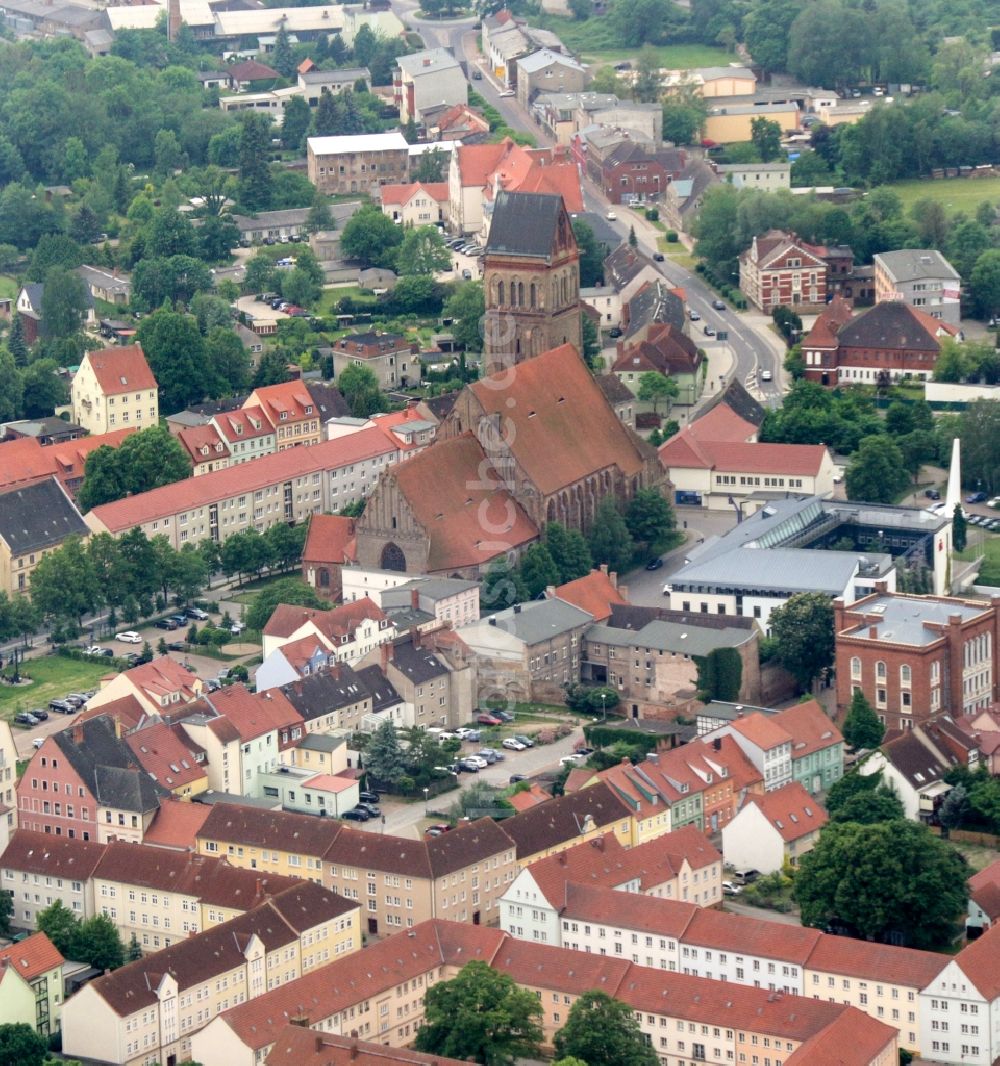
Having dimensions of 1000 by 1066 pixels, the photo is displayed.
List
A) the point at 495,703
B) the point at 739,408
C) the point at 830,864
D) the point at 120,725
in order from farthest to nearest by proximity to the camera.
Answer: the point at 739,408, the point at 495,703, the point at 120,725, the point at 830,864

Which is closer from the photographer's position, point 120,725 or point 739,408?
point 120,725

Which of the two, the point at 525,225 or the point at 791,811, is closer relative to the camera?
the point at 791,811

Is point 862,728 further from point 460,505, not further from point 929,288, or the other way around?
point 929,288

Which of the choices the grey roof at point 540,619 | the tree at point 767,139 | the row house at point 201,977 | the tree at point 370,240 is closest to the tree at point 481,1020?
the row house at point 201,977

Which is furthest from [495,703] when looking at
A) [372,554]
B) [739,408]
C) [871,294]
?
[871,294]

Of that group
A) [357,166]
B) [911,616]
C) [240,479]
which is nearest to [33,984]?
[911,616]

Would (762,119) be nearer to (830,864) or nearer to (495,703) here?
(495,703)

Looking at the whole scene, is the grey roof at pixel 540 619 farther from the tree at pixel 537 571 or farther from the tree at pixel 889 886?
the tree at pixel 889 886

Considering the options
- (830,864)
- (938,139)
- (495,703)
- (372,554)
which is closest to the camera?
(830,864)
